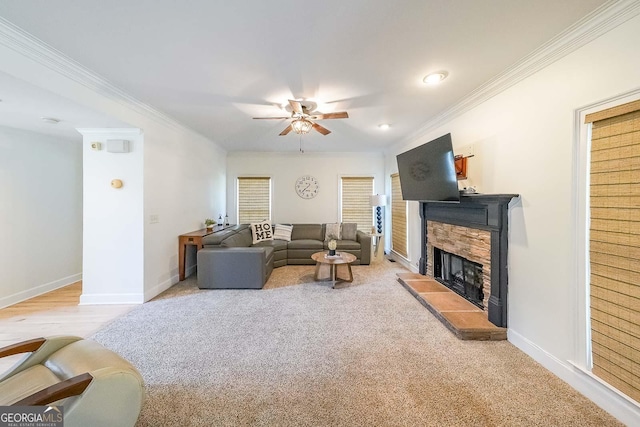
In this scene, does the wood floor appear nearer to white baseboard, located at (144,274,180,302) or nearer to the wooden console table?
white baseboard, located at (144,274,180,302)

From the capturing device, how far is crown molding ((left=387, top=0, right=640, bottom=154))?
1.49 m

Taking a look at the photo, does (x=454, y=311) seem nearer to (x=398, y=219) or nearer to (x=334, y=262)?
(x=334, y=262)

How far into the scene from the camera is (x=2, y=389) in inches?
47.8

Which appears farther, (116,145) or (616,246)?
(116,145)

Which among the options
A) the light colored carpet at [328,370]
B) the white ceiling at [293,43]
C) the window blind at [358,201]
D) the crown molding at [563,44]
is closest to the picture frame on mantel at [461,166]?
the crown molding at [563,44]

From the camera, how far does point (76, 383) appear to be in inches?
43.0

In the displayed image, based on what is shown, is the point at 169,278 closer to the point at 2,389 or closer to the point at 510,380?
the point at 2,389

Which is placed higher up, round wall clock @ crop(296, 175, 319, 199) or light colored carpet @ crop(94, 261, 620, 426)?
round wall clock @ crop(296, 175, 319, 199)

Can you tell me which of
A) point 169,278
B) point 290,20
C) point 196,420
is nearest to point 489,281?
point 196,420

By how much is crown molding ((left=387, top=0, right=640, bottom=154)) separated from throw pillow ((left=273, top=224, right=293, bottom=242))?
4210 millimetres

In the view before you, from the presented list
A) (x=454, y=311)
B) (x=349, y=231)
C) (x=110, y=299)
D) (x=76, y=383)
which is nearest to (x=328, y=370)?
(x=76, y=383)

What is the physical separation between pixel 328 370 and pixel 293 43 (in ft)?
8.66

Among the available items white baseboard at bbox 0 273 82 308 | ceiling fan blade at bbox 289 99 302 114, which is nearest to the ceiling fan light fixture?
ceiling fan blade at bbox 289 99 302 114

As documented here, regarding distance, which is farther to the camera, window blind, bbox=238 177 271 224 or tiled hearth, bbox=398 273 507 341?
window blind, bbox=238 177 271 224
